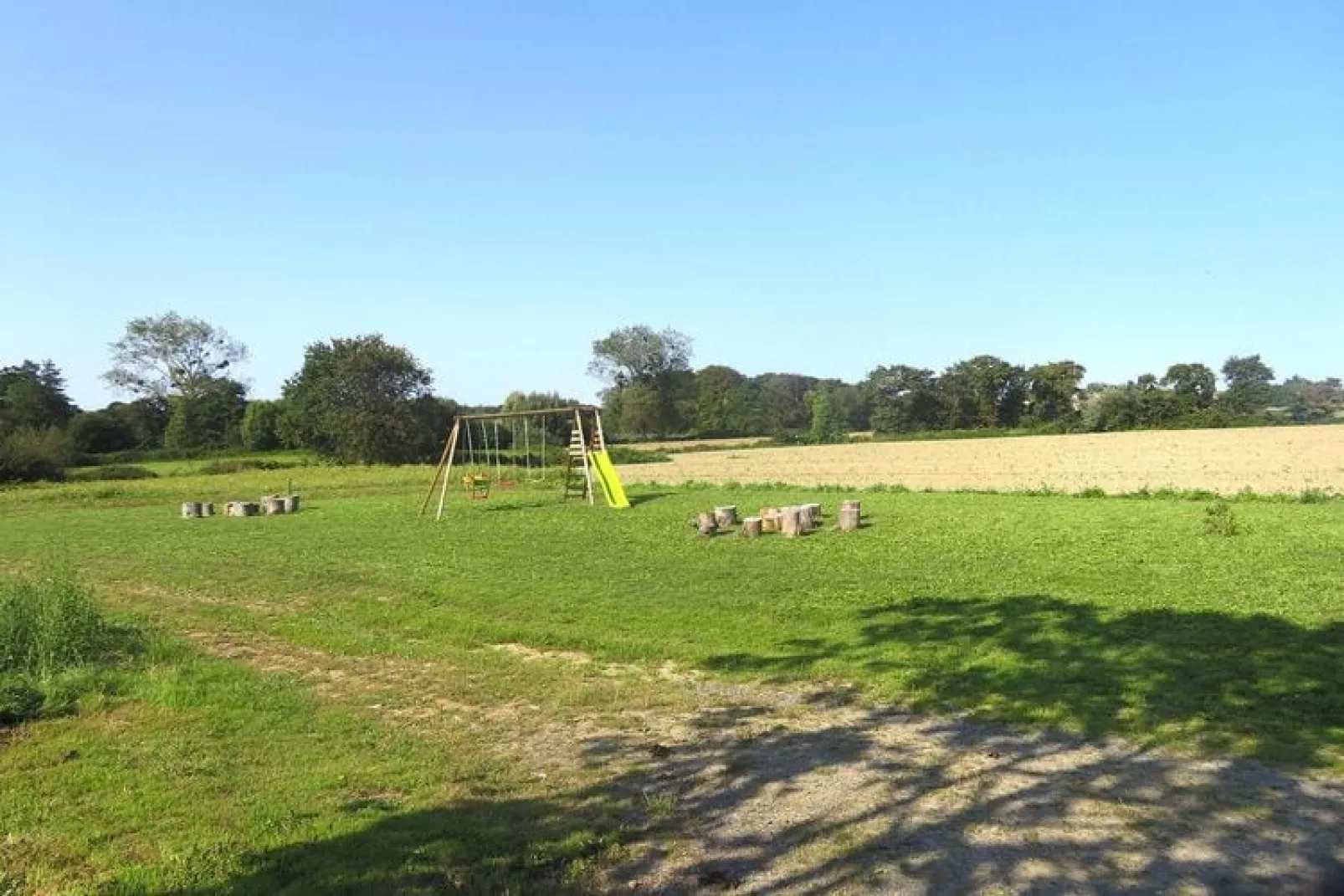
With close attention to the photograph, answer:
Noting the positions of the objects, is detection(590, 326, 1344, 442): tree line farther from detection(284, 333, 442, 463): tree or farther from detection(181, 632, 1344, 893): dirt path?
detection(181, 632, 1344, 893): dirt path

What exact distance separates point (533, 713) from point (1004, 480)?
29.5 metres

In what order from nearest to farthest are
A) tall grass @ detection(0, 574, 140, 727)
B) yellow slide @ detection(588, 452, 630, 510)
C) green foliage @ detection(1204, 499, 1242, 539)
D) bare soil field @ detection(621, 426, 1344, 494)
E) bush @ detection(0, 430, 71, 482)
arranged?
tall grass @ detection(0, 574, 140, 727)
green foliage @ detection(1204, 499, 1242, 539)
yellow slide @ detection(588, 452, 630, 510)
bare soil field @ detection(621, 426, 1344, 494)
bush @ detection(0, 430, 71, 482)

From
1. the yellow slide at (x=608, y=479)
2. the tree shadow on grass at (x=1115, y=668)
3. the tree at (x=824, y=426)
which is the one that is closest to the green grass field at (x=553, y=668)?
the tree shadow on grass at (x=1115, y=668)

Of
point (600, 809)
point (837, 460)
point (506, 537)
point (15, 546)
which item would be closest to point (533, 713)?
point (600, 809)

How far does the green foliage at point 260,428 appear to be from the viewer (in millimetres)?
72250

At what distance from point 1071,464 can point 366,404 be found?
4547cm

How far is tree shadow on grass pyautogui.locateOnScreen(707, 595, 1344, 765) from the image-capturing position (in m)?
5.49

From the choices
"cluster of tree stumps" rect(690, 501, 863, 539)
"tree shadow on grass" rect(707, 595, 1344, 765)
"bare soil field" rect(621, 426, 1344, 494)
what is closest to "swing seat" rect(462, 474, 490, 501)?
"bare soil field" rect(621, 426, 1344, 494)

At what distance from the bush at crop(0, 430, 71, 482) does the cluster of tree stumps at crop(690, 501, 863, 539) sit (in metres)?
45.5

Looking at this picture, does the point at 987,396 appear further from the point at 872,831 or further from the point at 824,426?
the point at 872,831

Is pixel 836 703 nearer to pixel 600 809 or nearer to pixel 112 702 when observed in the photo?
pixel 600 809

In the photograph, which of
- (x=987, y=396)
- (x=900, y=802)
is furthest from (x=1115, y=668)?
(x=987, y=396)

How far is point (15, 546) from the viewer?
801 inches

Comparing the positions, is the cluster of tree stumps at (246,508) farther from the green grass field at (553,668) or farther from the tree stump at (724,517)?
the tree stump at (724,517)
